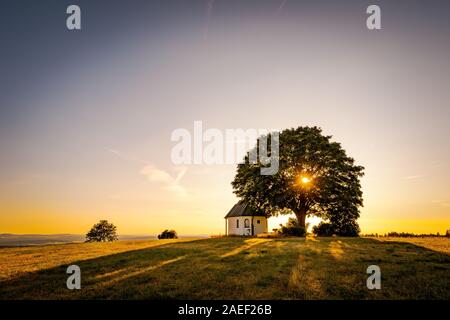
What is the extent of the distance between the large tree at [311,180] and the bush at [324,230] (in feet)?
3.88

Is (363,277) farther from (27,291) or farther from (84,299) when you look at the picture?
(27,291)

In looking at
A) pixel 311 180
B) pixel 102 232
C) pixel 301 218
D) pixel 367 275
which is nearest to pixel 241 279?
pixel 367 275

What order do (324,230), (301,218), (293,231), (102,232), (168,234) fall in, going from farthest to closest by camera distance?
(102,232) < (168,234) < (324,230) < (301,218) < (293,231)

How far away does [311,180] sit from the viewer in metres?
36.9

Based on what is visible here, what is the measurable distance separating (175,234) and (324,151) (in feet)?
90.4

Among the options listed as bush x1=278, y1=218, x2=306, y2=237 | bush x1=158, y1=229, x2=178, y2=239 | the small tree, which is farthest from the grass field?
the small tree

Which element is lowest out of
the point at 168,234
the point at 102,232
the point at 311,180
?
the point at 102,232

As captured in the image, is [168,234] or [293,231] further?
[168,234]

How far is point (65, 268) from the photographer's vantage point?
45.9ft

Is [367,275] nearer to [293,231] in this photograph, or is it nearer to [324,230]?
[293,231]

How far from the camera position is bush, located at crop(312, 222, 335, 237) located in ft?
130

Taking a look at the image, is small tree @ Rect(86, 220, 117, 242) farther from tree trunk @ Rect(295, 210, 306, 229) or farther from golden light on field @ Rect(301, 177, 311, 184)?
golden light on field @ Rect(301, 177, 311, 184)

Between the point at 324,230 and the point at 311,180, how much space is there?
883 cm

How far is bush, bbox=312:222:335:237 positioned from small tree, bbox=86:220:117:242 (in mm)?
59791
